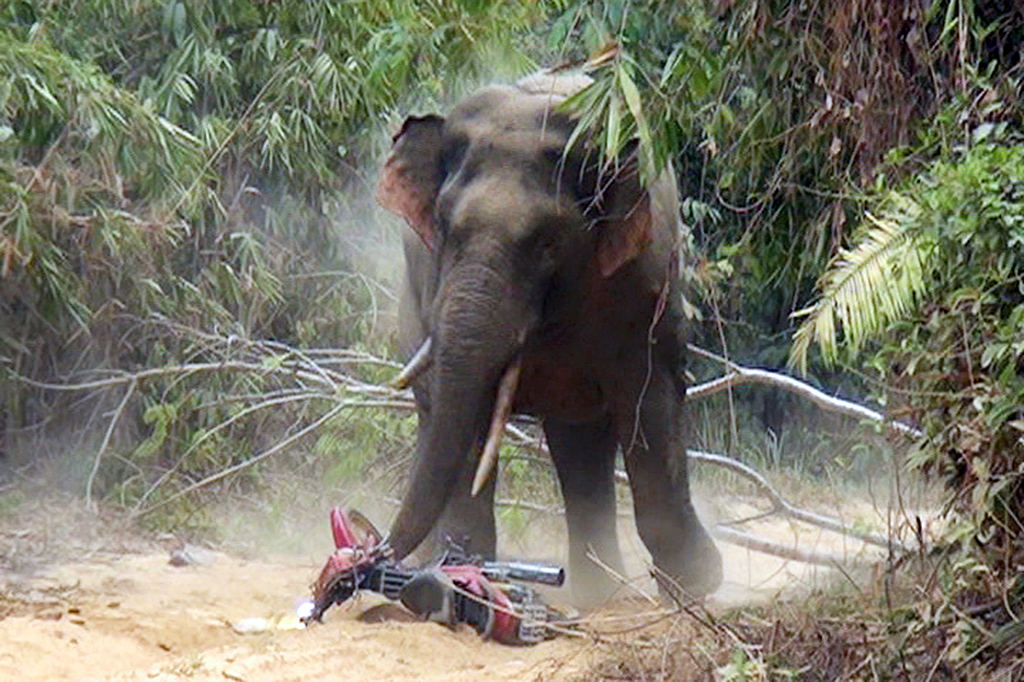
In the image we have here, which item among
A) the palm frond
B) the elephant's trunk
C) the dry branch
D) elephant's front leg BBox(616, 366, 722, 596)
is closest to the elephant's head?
the elephant's trunk

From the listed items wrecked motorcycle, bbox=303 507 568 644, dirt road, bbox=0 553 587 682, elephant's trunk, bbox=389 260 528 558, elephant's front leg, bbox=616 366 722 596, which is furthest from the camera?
elephant's front leg, bbox=616 366 722 596

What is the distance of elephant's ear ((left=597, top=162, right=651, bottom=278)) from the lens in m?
8.58

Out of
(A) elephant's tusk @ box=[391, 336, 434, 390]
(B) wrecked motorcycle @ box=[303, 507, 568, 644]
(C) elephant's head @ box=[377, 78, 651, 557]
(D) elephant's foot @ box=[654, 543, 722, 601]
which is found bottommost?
(B) wrecked motorcycle @ box=[303, 507, 568, 644]

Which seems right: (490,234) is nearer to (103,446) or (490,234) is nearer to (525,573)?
(525,573)

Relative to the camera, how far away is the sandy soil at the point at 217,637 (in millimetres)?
Answer: 6828

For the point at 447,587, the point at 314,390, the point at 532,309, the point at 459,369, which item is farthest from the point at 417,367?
the point at 314,390

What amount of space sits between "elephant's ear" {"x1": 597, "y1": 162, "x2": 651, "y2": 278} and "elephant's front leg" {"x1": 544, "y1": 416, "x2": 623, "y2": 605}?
1186mm

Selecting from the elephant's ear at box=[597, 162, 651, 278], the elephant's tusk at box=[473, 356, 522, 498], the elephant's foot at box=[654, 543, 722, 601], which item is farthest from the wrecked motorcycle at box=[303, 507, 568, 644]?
the elephant's ear at box=[597, 162, 651, 278]

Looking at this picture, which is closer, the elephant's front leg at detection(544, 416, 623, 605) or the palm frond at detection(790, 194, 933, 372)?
the palm frond at detection(790, 194, 933, 372)

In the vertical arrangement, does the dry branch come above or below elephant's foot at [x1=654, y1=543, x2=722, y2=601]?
above

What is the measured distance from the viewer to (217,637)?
26.1ft

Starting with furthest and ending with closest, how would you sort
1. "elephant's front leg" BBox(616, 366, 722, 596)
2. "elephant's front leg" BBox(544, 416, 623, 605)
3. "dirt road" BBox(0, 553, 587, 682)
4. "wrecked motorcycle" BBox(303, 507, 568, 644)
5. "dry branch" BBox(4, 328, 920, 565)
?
"elephant's front leg" BBox(544, 416, 623, 605) → "dry branch" BBox(4, 328, 920, 565) → "elephant's front leg" BBox(616, 366, 722, 596) → "wrecked motorcycle" BBox(303, 507, 568, 644) → "dirt road" BBox(0, 553, 587, 682)

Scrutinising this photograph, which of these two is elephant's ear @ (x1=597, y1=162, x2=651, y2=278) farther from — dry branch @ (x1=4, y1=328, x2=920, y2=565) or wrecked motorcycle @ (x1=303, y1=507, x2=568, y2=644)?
wrecked motorcycle @ (x1=303, y1=507, x2=568, y2=644)

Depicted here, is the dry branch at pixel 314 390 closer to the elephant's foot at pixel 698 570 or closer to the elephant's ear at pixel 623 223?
the elephant's foot at pixel 698 570
